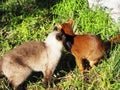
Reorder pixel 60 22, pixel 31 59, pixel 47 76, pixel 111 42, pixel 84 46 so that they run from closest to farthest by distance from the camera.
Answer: pixel 31 59 → pixel 47 76 → pixel 84 46 → pixel 111 42 → pixel 60 22

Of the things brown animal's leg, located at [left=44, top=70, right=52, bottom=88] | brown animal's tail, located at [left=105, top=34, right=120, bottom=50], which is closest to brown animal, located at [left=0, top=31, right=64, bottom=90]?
brown animal's leg, located at [left=44, top=70, right=52, bottom=88]

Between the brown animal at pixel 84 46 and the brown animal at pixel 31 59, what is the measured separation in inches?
9.9

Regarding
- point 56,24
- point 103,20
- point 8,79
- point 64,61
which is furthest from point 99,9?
point 8,79

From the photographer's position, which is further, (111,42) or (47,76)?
(111,42)

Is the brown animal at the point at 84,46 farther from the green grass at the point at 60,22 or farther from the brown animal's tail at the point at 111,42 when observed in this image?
the green grass at the point at 60,22

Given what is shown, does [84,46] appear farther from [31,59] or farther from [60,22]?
[60,22]

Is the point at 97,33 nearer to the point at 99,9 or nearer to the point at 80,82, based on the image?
the point at 99,9

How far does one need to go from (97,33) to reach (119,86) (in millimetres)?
1384

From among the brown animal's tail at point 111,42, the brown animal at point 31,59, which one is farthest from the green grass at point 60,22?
the brown animal at point 31,59

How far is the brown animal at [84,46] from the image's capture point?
5.93 metres

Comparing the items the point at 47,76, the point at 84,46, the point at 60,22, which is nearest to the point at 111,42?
the point at 84,46

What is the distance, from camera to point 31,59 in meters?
5.54

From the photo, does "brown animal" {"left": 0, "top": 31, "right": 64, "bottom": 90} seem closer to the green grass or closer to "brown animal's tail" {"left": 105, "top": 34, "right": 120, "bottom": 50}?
Answer: the green grass

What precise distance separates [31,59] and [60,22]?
5.68ft
